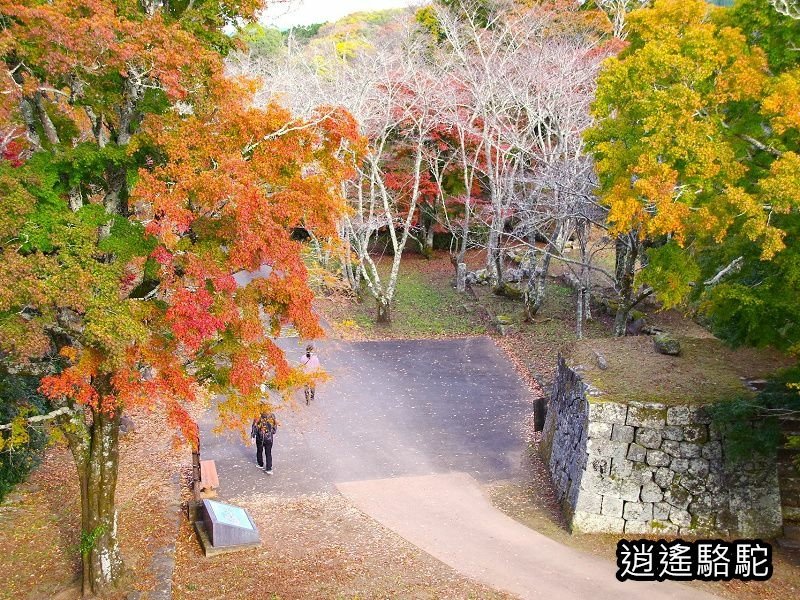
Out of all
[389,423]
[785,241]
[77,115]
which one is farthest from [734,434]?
[77,115]

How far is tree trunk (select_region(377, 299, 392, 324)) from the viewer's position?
21562 mm

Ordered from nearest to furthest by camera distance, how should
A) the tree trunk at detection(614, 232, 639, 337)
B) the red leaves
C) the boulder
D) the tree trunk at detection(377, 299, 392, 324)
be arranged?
the red leaves → the boulder → the tree trunk at detection(614, 232, 639, 337) → the tree trunk at detection(377, 299, 392, 324)

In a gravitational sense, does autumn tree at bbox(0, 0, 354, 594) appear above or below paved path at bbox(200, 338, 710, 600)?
above

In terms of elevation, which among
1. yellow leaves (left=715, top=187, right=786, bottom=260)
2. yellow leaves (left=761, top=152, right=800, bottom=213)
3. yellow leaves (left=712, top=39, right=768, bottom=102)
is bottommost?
yellow leaves (left=715, top=187, right=786, bottom=260)

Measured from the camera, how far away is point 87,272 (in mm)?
7020

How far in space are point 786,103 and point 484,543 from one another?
284 inches

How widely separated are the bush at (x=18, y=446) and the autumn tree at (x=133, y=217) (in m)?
2.84

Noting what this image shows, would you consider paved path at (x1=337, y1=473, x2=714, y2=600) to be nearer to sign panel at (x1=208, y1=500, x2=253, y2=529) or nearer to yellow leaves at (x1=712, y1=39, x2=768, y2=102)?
sign panel at (x1=208, y1=500, x2=253, y2=529)

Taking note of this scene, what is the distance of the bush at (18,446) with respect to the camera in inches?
430

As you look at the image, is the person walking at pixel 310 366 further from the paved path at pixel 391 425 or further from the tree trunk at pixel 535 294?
the tree trunk at pixel 535 294

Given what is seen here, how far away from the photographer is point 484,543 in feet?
33.8

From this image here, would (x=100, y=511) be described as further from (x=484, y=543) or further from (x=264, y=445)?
(x=484, y=543)

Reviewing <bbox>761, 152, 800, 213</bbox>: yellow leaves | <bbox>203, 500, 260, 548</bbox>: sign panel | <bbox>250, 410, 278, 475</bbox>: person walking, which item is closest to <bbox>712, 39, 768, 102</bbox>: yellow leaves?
<bbox>761, 152, 800, 213</bbox>: yellow leaves

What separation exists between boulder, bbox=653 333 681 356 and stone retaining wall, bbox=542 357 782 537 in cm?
249
